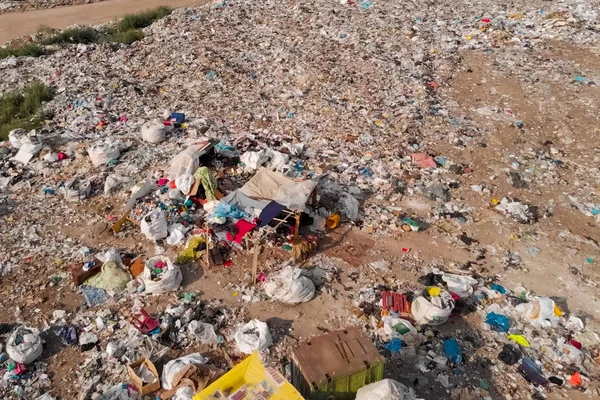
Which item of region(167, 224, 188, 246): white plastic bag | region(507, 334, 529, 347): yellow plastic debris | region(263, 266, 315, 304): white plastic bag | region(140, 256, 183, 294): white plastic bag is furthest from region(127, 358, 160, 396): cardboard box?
region(507, 334, 529, 347): yellow plastic debris

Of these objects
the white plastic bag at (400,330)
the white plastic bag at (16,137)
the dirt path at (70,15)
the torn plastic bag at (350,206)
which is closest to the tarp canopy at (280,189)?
the torn plastic bag at (350,206)

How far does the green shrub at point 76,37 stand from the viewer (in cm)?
1323

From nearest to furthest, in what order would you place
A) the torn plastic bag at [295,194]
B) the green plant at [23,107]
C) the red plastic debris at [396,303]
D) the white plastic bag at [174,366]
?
1. the white plastic bag at [174,366]
2. the red plastic debris at [396,303]
3. the torn plastic bag at [295,194]
4. the green plant at [23,107]

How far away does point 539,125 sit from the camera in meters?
8.61

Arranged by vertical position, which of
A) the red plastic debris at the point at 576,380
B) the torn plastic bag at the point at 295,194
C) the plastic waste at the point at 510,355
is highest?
the torn plastic bag at the point at 295,194

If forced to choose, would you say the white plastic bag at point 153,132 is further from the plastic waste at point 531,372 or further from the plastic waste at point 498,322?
the plastic waste at point 531,372

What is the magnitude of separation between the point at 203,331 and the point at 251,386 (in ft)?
4.70

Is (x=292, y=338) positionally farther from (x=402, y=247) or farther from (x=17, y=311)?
(x=17, y=311)

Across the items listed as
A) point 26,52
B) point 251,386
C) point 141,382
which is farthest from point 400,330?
point 26,52

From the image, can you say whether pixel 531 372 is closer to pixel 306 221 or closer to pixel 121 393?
pixel 306 221

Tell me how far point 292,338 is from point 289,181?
216 cm

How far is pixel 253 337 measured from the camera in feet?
15.9

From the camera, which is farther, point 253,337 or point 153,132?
point 153,132

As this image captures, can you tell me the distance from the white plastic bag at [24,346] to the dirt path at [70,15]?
13835mm
